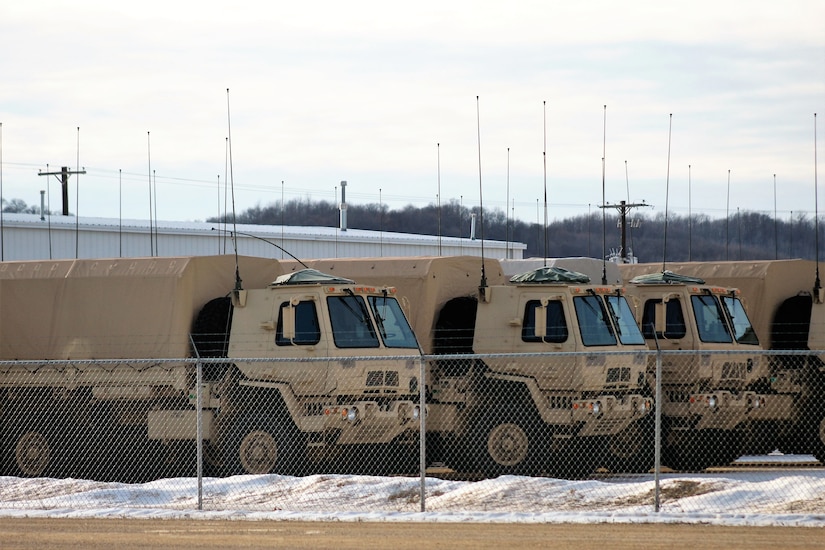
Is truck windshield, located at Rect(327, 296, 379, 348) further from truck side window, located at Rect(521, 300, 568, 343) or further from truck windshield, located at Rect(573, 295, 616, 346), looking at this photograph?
truck windshield, located at Rect(573, 295, 616, 346)

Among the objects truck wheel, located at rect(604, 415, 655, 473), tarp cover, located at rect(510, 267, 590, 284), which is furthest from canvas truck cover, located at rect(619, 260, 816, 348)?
truck wheel, located at rect(604, 415, 655, 473)

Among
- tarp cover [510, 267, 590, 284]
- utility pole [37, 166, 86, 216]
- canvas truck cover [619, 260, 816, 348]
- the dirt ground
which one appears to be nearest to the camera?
the dirt ground

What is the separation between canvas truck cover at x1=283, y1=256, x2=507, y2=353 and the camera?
62.8 feet

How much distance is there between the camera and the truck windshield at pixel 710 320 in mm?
19859

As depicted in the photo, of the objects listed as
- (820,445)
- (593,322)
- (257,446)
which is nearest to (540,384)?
(593,322)

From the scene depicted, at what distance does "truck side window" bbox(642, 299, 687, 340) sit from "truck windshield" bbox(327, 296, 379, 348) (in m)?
4.89

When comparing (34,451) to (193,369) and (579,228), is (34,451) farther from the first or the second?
(579,228)

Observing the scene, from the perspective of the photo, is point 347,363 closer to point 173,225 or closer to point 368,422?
point 368,422

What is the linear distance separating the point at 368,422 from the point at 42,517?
15.7ft

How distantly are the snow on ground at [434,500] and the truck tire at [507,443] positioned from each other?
244cm

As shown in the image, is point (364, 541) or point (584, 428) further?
point (584, 428)

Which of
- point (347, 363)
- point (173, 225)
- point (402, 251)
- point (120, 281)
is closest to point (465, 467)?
point (347, 363)

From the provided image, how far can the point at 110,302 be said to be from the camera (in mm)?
18688

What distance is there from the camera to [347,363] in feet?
55.6
